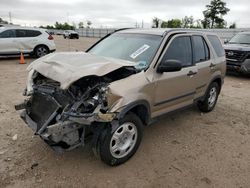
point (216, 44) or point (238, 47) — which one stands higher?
point (216, 44)

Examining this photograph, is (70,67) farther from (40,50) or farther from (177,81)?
(40,50)

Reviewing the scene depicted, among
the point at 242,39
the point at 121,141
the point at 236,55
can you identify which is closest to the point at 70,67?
the point at 121,141

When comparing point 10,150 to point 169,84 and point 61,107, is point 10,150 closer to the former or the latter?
point 61,107

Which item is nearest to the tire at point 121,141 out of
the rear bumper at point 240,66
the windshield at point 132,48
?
the windshield at point 132,48

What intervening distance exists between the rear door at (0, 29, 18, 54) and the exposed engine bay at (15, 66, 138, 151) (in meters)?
10.9

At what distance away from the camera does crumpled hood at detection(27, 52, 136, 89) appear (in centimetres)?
319

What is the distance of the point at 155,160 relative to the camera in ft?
12.5

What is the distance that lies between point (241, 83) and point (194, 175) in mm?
7058

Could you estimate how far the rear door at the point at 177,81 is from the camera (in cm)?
404

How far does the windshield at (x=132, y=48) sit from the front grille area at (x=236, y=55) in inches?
283

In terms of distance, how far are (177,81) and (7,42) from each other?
11.5 metres

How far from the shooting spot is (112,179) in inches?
132

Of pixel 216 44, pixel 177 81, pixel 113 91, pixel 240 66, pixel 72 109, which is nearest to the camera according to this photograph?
pixel 72 109

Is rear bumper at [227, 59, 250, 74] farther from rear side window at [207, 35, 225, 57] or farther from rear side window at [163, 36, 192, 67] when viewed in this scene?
rear side window at [163, 36, 192, 67]
